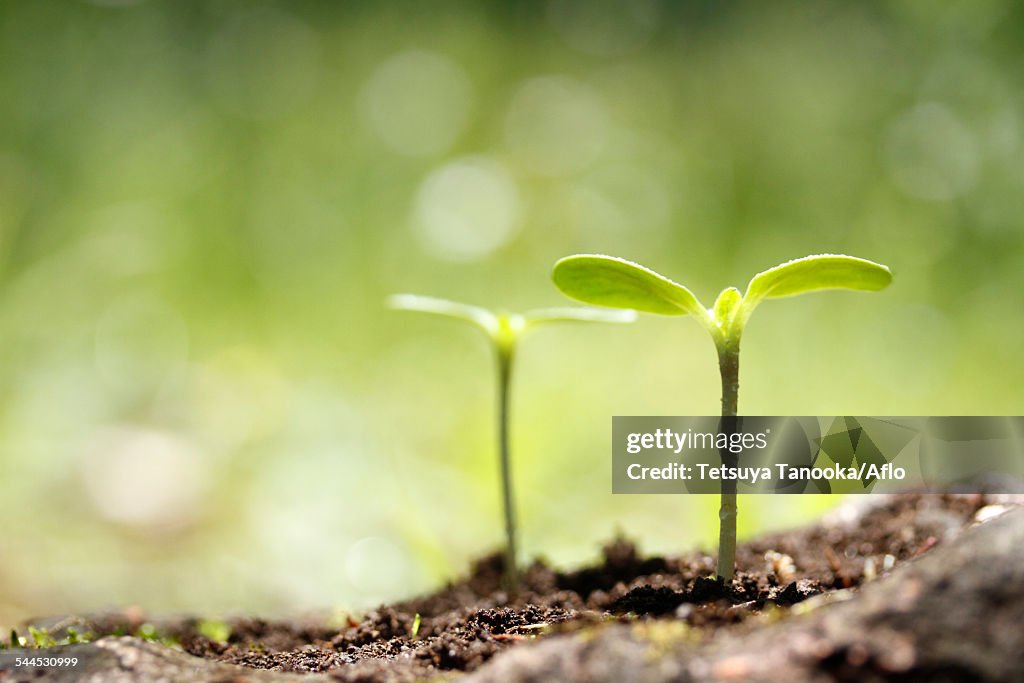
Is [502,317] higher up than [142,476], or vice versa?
[502,317]

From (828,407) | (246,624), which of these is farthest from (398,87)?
(246,624)

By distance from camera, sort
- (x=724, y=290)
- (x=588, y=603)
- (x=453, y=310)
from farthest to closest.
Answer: (x=453, y=310) → (x=588, y=603) → (x=724, y=290)

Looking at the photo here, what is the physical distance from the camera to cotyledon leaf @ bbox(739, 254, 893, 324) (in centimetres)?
94

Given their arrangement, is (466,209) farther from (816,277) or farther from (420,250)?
(816,277)

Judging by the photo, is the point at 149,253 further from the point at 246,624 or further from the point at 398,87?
the point at 246,624

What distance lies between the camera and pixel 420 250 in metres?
4.30

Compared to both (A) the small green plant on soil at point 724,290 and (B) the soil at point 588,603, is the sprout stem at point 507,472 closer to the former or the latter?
(B) the soil at point 588,603

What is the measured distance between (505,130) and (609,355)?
1.54 metres

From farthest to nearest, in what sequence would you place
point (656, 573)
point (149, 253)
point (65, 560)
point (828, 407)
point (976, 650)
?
point (149, 253), point (828, 407), point (65, 560), point (656, 573), point (976, 650)

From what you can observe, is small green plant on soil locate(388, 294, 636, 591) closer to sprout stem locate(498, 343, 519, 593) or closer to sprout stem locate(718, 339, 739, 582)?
sprout stem locate(498, 343, 519, 593)

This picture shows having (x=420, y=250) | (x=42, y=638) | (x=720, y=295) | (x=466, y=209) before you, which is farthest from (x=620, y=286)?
(x=466, y=209)

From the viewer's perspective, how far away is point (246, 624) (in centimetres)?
141

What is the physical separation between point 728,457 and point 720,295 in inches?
7.3

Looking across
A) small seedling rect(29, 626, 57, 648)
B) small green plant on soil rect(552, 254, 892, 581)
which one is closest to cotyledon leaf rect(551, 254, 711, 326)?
small green plant on soil rect(552, 254, 892, 581)
